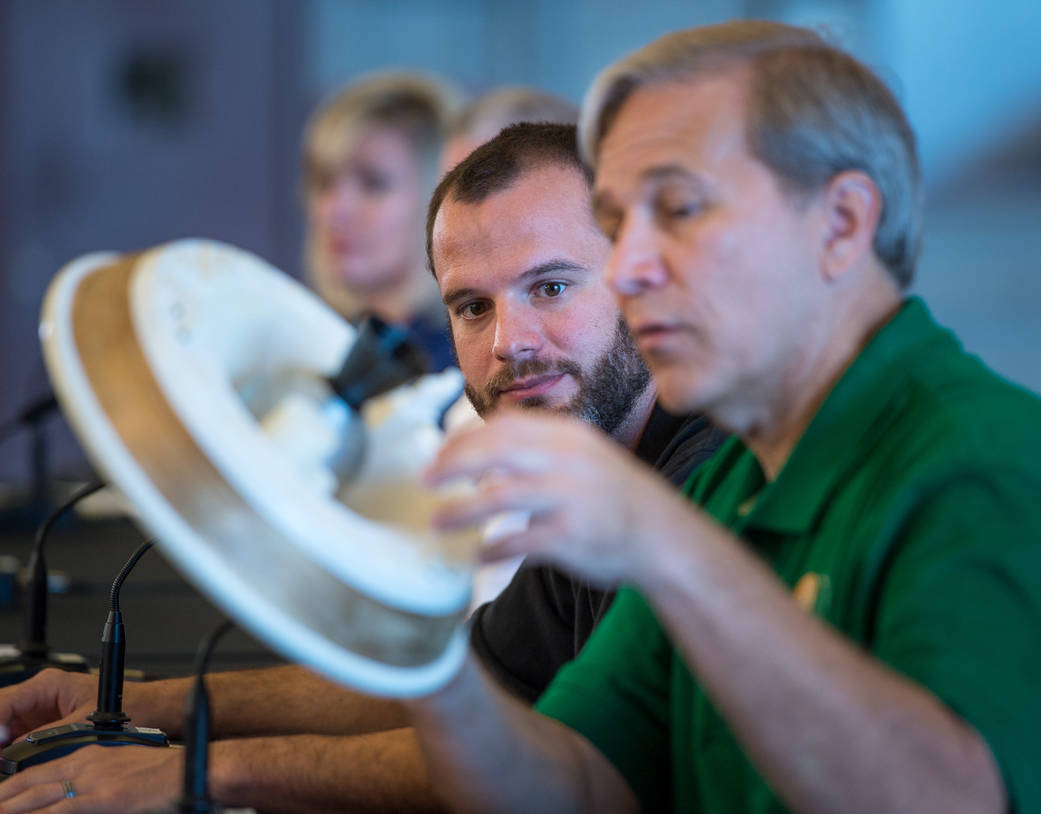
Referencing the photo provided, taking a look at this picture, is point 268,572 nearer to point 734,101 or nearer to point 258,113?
point 734,101

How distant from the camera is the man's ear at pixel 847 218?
3.08 ft

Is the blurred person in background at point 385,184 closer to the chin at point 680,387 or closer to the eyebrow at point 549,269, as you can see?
the eyebrow at point 549,269

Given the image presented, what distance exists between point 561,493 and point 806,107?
0.39m

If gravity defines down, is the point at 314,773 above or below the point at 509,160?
below

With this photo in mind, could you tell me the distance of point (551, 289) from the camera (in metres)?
1.61

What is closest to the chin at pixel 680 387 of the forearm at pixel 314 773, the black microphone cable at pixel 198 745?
Answer: the black microphone cable at pixel 198 745

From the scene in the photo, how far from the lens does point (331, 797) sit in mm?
1292

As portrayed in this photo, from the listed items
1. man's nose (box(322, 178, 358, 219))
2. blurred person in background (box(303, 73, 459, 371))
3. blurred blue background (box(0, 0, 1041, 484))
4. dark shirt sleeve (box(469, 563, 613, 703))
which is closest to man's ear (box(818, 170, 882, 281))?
dark shirt sleeve (box(469, 563, 613, 703))

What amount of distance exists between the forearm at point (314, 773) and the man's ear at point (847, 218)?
2.06 feet

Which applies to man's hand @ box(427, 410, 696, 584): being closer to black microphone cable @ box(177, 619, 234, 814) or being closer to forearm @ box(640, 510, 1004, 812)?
forearm @ box(640, 510, 1004, 812)

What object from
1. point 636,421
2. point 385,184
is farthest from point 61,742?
point 385,184

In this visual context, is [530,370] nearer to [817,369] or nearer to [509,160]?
[509,160]

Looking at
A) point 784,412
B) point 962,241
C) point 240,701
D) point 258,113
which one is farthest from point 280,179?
point 784,412

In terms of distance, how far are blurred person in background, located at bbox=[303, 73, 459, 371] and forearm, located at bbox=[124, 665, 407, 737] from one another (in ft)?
6.23
